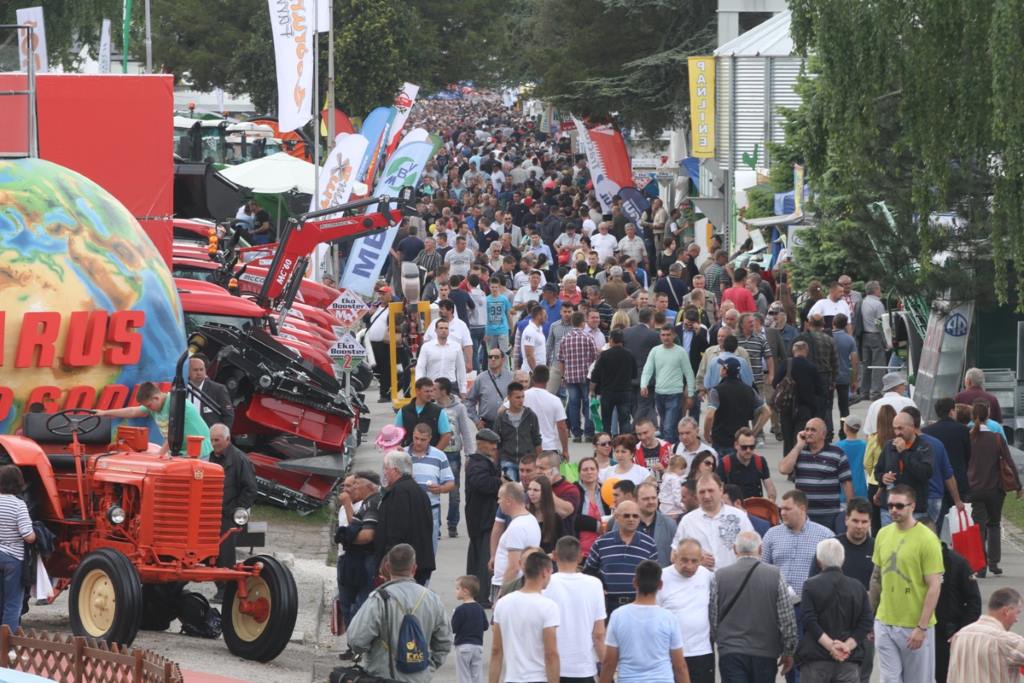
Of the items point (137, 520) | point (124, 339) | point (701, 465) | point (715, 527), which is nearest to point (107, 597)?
point (137, 520)

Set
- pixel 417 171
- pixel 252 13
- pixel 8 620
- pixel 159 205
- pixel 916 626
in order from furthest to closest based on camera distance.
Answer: pixel 252 13, pixel 417 171, pixel 159 205, pixel 8 620, pixel 916 626

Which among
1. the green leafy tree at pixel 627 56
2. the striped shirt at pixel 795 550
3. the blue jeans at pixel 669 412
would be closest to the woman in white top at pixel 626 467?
the striped shirt at pixel 795 550

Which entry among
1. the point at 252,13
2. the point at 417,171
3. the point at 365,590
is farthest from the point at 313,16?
the point at 252,13

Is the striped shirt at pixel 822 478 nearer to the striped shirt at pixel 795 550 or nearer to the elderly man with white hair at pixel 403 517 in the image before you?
the striped shirt at pixel 795 550

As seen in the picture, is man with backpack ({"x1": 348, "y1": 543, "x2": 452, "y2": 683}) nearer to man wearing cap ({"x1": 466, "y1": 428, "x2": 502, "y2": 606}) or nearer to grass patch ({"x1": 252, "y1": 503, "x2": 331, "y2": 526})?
man wearing cap ({"x1": 466, "y1": 428, "x2": 502, "y2": 606})

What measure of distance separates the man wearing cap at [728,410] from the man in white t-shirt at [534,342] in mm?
4434

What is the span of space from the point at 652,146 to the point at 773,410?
156 ft

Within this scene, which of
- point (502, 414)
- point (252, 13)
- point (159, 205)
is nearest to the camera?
point (502, 414)

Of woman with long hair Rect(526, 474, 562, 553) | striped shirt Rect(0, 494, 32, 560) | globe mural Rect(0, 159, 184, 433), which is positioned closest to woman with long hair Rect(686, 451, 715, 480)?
woman with long hair Rect(526, 474, 562, 553)

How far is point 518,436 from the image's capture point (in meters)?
17.0

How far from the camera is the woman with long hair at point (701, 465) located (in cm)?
1385

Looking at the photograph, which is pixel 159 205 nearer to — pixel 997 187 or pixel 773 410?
pixel 773 410

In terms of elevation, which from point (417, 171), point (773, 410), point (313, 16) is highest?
point (313, 16)

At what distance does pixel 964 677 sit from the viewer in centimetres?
1039
